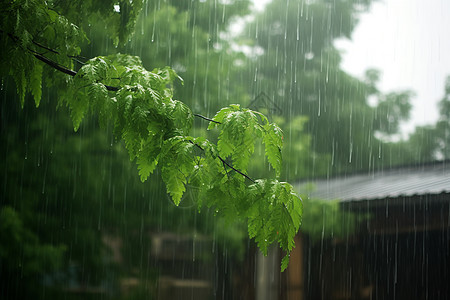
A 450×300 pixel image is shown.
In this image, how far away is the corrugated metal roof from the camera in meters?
7.88

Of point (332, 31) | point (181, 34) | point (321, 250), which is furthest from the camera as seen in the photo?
point (332, 31)

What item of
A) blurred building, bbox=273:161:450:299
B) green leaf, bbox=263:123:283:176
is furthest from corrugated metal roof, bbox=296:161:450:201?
green leaf, bbox=263:123:283:176

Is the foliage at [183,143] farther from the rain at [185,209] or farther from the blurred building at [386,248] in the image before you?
the blurred building at [386,248]

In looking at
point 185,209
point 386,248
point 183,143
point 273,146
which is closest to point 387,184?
point 386,248

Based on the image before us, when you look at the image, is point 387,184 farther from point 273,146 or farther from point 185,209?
point 273,146

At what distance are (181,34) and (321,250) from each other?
4822 millimetres

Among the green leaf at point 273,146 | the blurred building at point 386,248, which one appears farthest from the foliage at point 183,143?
the blurred building at point 386,248

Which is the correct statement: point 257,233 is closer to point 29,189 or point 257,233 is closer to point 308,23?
point 29,189

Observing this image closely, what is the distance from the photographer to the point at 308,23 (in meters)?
25.7

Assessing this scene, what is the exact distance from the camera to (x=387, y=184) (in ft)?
31.4

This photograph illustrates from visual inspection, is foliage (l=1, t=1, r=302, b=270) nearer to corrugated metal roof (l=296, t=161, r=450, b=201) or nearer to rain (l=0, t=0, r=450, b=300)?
rain (l=0, t=0, r=450, b=300)

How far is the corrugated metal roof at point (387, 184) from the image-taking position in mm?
7879

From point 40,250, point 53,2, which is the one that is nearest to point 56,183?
point 40,250

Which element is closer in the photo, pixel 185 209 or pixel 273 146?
pixel 273 146
